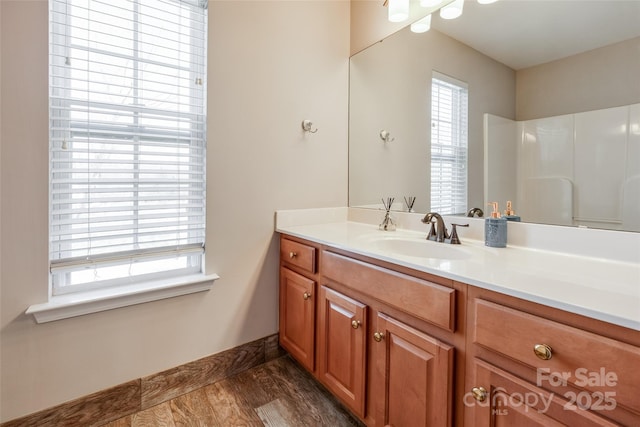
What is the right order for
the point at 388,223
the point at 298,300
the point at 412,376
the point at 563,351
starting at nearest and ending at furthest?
the point at 563,351, the point at 412,376, the point at 298,300, the point at 388,223

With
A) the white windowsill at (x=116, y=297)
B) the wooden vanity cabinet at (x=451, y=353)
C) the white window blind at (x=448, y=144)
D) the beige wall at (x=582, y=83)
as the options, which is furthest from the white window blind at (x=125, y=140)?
→ the beige wall at (x=582, y=83)

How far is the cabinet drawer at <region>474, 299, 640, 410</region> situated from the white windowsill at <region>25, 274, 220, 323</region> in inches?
50.1

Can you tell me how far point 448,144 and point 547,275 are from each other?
91 cm

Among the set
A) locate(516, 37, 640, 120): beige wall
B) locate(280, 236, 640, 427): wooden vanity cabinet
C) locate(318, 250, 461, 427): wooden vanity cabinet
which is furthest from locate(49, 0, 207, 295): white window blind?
locate(516, 37, 640, 120): beige wall

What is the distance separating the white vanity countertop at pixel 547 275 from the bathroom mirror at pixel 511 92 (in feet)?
0.65

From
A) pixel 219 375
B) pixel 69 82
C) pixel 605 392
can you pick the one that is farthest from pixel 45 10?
pixel 605 392

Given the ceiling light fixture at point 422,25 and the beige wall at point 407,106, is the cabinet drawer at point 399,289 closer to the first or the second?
the beige wall at point 407,106

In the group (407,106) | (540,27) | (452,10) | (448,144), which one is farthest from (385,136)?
(540,27)

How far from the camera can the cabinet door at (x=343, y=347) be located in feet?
3.88

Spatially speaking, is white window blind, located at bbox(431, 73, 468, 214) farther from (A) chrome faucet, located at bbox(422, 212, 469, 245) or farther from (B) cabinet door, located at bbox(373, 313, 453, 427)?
(B) cabinet door, located at bbox(373, 313, 453, 427)

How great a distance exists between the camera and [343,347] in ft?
4.18

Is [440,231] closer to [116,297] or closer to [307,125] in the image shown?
[307,125]

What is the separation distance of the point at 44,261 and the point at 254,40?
1.44 m

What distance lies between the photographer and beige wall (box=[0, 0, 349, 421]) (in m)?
1.13
